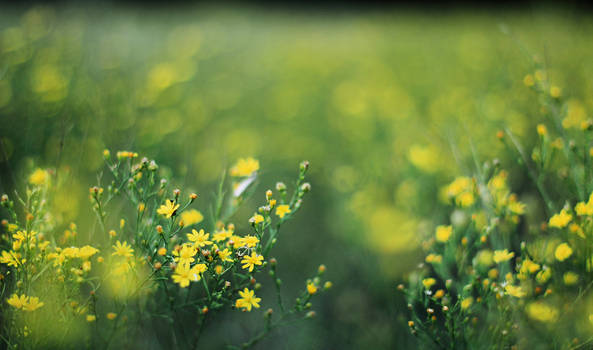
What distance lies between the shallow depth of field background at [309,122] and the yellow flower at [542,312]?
566 mm

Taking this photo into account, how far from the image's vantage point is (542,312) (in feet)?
5.12

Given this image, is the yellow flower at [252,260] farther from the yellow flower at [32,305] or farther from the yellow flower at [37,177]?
the yellow flower at [37,177]

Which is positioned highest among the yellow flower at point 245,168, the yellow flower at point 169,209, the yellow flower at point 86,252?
the yellow flower at point 169,209

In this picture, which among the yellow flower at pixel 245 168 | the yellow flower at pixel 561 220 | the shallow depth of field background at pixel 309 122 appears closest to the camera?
the yellow flower at pixel 561 220

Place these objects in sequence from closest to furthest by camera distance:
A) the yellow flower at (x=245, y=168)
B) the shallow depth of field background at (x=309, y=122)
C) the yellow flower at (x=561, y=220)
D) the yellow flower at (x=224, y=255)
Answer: the yellow flower at (x=224, y=255), the yellow flower at (x=561, y=220), the yellow flower at (x=245, y=168), the shallow depth of field background at (x=309, y=122)

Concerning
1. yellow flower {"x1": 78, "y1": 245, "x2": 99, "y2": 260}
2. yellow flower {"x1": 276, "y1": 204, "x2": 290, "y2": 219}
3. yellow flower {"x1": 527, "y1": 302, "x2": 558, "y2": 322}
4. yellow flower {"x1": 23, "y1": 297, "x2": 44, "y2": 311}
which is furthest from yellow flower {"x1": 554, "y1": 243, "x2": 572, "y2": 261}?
yellow flower {"x1": 23, "y1": 297, "x2": 44, "y2": 311}

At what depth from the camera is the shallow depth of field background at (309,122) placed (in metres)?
2.41

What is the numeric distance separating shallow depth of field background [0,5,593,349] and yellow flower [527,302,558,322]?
57 cm

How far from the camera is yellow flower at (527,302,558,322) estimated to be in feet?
5.03

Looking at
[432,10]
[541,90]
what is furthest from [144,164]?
[432,10]

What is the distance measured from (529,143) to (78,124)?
11.0ft

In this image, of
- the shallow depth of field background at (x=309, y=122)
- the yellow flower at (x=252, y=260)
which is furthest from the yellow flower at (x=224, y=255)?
the shallow depth of field background at (x=309, y=122)

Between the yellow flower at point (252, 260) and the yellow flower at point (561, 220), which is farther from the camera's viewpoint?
the yellow flower at point (561, 220)

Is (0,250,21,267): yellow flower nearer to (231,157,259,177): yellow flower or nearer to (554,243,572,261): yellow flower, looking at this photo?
(231,157,259,177): yellow flower
